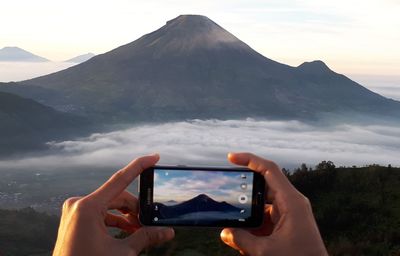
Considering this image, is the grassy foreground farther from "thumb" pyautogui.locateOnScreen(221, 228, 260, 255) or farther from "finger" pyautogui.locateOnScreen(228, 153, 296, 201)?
"finger" pyautogui.locateOnScreen(228, 153, 296, 201)

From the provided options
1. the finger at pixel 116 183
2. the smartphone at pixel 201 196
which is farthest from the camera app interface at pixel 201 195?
the finger at pixel 116 183

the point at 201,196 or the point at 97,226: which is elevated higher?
the point at 201,196

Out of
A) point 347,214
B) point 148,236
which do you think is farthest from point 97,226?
point 347,214

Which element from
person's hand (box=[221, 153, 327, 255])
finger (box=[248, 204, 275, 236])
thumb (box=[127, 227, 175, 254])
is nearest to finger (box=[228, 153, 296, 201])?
person's hand (box=[221, 153, 327, 255])

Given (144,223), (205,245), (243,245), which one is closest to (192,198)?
(144,223)

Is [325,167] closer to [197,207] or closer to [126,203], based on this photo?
[197,207]

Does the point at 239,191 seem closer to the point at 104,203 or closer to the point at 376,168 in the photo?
the point at 104,203

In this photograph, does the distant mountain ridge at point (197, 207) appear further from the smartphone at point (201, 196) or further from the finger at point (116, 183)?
the finger at point (116, 183)
